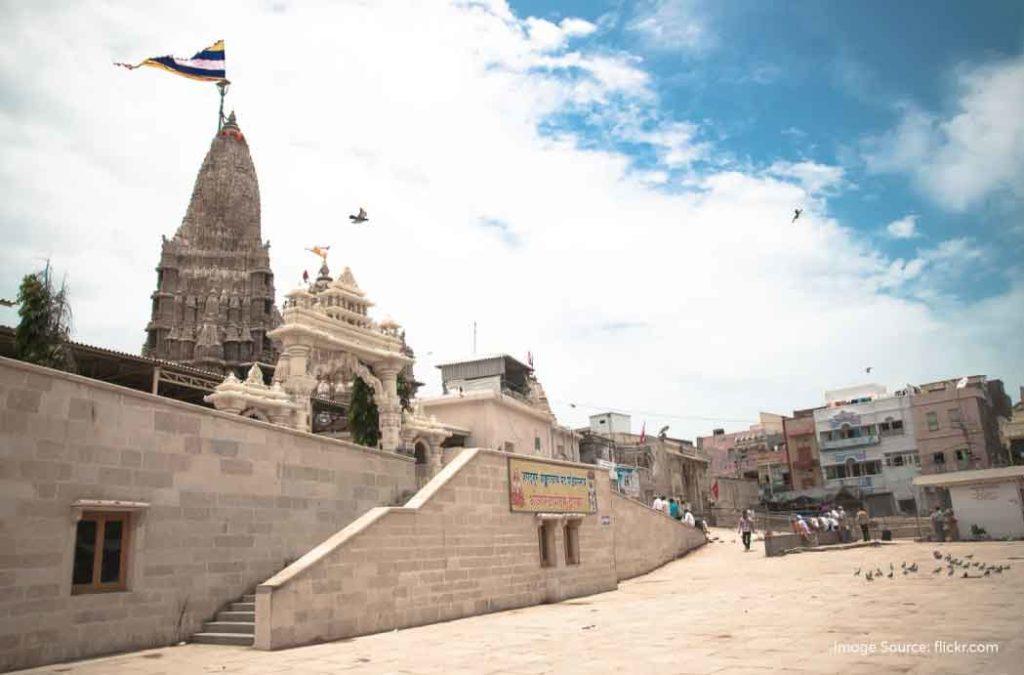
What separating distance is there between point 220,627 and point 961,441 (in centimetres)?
5028

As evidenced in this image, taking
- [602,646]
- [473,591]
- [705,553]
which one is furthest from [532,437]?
[602,646]

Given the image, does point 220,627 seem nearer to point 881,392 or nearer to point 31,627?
point 31,627

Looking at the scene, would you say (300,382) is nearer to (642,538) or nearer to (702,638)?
(642,538)

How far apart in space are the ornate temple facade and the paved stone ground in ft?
161

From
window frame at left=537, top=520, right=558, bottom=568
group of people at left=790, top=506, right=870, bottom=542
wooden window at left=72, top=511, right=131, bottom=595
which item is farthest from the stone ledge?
group of people at left=790, top=506, right=870, bottom=542

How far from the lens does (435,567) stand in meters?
13.7

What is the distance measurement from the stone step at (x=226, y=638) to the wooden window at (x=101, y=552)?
1471 mm

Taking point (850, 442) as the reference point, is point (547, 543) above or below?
below

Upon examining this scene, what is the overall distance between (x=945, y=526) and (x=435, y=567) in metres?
21.6

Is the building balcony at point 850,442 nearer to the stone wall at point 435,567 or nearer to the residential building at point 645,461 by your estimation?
the residential building at point 645,461

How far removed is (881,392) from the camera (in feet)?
189

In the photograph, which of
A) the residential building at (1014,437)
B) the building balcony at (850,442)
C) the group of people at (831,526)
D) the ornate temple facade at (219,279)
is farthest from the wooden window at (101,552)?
the residential building at (1014,437)

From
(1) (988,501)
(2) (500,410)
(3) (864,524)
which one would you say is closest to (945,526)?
(1) (988,501)

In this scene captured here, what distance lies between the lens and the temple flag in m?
22.5
